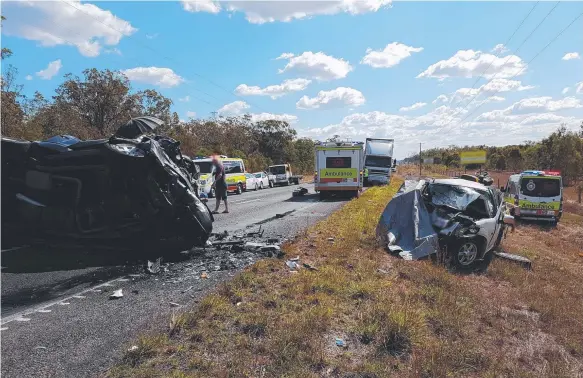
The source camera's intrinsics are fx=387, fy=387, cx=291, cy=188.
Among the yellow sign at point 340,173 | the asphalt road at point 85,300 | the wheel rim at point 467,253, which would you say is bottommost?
the wheel rim at point 467,253

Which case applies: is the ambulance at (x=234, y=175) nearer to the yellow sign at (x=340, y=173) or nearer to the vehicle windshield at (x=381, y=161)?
the yellow sign at (x=340, y=173)

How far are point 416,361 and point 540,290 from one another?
4859mm

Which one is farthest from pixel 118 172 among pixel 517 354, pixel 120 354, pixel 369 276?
pixel 517 354

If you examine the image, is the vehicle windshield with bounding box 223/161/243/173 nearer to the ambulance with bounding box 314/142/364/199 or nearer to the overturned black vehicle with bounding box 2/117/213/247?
the ambulance with bounding box 314/142/364/199

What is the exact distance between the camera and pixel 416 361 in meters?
3.68

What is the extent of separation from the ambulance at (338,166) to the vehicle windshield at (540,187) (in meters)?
7.55

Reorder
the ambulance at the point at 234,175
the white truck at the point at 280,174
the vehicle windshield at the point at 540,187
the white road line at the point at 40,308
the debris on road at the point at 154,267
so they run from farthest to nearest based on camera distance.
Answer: the white truck at the point at 280,174 < the ambulance at the point at 234,175 < the vehicle windshield at the point at 540,187 < the debris on road at the point at 154,267 < the white road line at the point at 40,308

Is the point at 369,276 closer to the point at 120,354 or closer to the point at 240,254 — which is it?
the point at 240,254

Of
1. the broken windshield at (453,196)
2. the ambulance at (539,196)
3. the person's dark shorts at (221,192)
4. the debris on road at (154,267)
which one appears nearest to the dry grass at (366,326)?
the debris on road at (154,267)

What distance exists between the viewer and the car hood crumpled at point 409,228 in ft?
25.9

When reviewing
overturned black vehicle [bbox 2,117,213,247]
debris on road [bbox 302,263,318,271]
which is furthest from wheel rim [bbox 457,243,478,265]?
overturned black vehicle [bbox 2,117,213,247]

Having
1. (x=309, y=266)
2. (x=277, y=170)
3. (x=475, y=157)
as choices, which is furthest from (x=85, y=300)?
(x=475, y=157)

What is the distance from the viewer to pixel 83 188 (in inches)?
242

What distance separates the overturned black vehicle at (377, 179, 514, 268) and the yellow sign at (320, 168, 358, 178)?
9.52 metres
